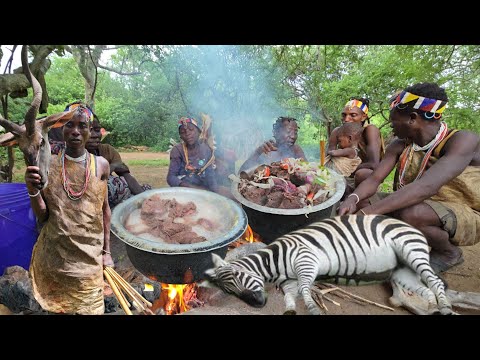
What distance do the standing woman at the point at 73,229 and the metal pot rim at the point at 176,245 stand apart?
136 millimetres

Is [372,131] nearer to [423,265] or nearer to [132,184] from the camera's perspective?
[423,265]

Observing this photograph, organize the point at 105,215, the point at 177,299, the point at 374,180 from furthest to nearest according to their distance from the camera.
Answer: the point at 374,180
the point at 177,299
the point at 105,215

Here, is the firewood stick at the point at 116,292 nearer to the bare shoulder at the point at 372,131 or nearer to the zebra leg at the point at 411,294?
the zebra leg at the point at 411,294

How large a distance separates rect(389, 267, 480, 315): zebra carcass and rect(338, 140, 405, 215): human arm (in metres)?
0.65

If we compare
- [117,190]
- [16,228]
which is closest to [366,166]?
[117,190]

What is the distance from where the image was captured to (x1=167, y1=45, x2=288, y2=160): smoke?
292 centimetres

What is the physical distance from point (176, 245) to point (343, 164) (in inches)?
73.7

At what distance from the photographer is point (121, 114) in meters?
2.63

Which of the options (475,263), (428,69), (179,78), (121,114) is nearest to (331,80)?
(428,69)

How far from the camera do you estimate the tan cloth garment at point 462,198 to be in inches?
101

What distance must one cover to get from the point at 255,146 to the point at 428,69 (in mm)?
1907

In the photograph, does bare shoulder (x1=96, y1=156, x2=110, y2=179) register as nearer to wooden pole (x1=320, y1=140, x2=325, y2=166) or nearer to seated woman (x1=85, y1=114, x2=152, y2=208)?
seated woman (x1=85, y1=114, x2=152, y2=208)

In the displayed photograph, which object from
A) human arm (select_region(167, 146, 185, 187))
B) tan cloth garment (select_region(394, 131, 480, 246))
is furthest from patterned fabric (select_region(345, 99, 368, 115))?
human arm (select_region(167, 146, 185, 187))

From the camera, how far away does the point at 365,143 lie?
318cm
